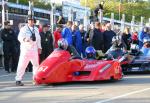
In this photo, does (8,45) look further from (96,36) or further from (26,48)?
(26,48)

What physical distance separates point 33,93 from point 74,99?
4.82 ft

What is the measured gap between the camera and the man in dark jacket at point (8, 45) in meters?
17.9

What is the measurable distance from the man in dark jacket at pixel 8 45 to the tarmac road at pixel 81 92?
3.52 m

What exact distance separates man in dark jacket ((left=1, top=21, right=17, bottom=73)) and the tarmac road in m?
3.52

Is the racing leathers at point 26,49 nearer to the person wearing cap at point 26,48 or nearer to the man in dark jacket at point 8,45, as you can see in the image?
the person wearing cap at point 26,48

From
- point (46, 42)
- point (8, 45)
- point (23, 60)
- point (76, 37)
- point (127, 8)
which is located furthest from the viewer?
point (127, 8)

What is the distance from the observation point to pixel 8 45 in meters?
18.1

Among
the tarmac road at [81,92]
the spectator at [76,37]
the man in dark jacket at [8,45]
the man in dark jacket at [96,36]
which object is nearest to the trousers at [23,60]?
the tarmac road at [81,92]

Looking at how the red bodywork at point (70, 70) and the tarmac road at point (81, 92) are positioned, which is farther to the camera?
the red bodywork at point (70, 70)

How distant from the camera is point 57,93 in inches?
462

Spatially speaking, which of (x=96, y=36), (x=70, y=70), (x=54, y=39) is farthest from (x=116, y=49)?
(x=70, y=70)

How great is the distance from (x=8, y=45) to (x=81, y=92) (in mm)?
6925

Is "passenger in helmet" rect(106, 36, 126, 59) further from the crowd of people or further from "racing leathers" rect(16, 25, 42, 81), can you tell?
"racing leathers" rect(16, 25, 42, 81)

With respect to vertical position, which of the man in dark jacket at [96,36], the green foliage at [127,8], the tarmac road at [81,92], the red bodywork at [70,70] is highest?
the green foliage at [127,8]
